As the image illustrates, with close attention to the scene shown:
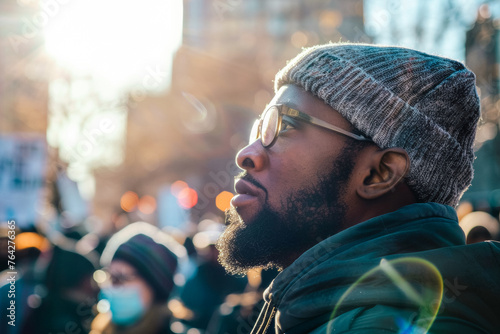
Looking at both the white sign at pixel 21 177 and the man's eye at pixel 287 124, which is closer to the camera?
the man's eye at pixel 287 124

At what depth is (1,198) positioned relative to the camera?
6.22 meters

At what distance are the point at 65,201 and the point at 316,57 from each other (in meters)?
11.2

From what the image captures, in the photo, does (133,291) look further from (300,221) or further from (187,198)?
(187,198)

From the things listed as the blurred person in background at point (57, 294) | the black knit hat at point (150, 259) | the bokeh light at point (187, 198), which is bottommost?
the bokeh light at point (187, 198)

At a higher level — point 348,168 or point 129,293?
point 348,168

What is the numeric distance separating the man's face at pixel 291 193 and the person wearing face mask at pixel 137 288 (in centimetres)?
232

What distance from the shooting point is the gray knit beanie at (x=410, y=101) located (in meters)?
1.75

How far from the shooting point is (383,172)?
1.76 meters

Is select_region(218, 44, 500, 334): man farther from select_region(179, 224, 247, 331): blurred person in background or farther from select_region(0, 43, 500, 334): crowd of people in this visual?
select_region(179, 224, 247, 331): blurred person in background

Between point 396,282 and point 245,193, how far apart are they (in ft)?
2.44

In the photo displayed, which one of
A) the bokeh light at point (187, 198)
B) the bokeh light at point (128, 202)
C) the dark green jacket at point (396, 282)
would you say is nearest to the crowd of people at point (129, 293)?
the dark green jacket at point (396, 282)

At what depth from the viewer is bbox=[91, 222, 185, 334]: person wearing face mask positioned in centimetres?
386

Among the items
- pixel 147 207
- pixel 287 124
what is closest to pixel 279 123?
pixel 287 124

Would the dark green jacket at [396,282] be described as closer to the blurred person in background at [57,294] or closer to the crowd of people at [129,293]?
the crowd of people at [129,293]
